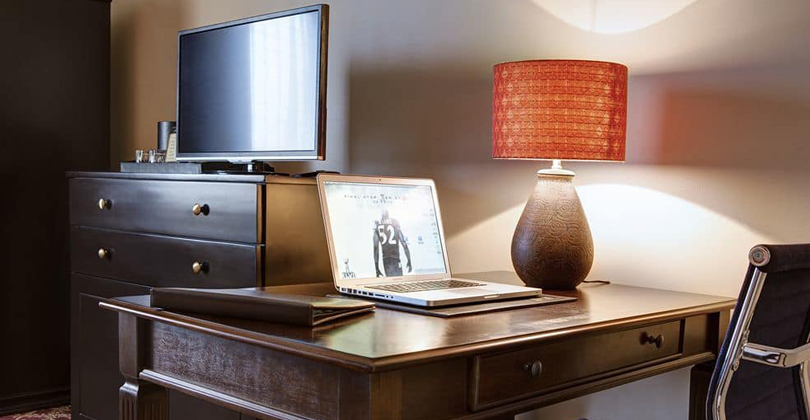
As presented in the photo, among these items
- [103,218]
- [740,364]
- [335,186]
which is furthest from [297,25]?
[740,364]

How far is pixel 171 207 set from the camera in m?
2.62

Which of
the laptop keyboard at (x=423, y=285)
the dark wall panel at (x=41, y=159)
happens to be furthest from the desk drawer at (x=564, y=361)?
the dark wall panel at (x=41, y=159)

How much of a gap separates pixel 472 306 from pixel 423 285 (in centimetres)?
23

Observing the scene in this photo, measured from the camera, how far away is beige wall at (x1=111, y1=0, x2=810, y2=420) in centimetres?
191

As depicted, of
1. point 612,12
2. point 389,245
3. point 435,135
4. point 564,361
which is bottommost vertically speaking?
point 564,361

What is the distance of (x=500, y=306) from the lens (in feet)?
5.53

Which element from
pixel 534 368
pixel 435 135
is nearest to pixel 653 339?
pixel 534 368

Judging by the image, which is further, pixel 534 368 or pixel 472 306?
pixel 472 306

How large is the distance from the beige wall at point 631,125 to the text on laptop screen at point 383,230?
417mm

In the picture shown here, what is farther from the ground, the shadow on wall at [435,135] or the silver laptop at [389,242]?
the shadow on wall at [435,135]

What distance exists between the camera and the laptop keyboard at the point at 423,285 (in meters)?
1.79

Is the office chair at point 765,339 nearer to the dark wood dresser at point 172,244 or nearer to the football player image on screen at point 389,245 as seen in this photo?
the football player image on screen at point 389,245

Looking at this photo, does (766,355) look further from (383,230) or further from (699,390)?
(383,230)

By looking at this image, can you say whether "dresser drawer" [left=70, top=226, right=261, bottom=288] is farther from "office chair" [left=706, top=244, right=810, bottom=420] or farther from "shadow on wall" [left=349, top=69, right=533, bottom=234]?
"office chair" [left=706, top=244, right=810, bottom=420]
